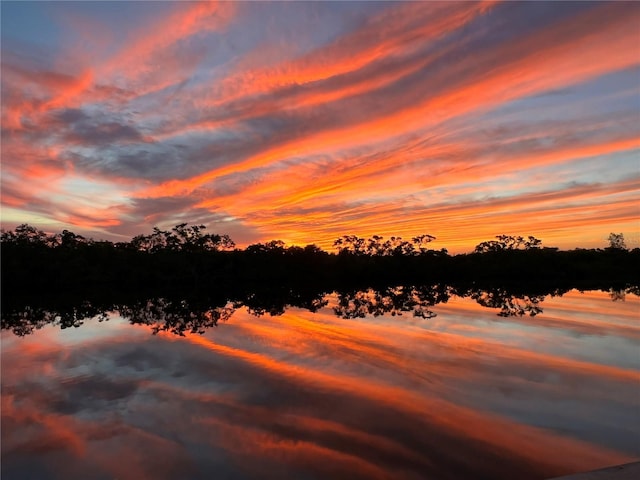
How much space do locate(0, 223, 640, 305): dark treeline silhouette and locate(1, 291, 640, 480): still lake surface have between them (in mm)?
33191

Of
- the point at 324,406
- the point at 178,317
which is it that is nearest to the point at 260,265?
the point at 178,317

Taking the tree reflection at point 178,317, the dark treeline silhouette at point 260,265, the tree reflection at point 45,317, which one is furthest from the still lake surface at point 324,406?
the dark treeline silhouette at point 260,265

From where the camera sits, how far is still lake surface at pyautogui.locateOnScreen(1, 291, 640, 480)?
5934 millimetres

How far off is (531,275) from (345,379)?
64.2 m

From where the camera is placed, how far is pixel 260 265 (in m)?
60.3

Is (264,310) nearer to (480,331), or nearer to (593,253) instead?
(480,331)

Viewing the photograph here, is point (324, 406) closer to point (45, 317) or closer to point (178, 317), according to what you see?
point (178, 317)

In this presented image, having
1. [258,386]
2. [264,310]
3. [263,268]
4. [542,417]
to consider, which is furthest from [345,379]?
[263,268]

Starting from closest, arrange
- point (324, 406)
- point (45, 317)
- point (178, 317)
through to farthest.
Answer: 1. point (324, 406)
2. point (178, 317)
3. point (45, 317)

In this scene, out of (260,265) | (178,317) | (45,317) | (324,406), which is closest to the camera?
(324,406)

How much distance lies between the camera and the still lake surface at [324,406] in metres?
5.93

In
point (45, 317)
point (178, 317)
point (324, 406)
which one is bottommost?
point (45, 317)

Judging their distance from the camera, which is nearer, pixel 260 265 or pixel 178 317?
pixel 178 317

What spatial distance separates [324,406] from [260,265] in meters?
52.7
